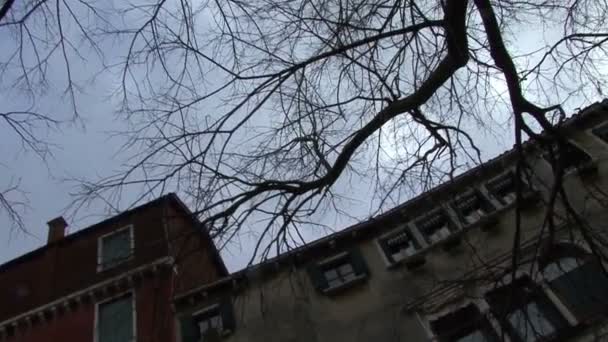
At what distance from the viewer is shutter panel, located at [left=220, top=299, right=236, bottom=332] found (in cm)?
1327

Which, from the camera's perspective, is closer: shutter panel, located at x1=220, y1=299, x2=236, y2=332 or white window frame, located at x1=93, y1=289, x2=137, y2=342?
shutter panel, located at x1=220, y1=299, x2=236, y2=332

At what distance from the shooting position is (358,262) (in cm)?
1361

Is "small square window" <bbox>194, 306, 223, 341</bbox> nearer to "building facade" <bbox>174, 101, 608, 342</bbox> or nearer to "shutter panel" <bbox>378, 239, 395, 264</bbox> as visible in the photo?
"building facade" <bbox>174, 101, 608, 342</bbox>

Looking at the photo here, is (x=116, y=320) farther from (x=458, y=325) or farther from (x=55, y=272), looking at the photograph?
(x=458, y=325)

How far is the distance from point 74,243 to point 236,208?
14.3 m

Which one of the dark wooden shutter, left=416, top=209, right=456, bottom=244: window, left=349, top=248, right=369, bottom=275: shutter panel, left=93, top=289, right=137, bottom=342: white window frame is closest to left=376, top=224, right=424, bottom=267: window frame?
left=416, top=209, right=456, bottom=244: window

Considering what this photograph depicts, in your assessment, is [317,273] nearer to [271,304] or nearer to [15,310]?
[271,304]

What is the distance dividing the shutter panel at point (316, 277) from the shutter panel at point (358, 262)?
0.87 m

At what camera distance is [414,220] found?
13.5 metres

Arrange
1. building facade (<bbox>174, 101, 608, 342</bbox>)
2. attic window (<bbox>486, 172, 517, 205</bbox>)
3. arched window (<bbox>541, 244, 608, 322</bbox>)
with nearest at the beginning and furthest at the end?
arched window (<bbox>541, 244, 608, 322</bbox>), building facade (<bbox>174, 101, 608, 342</bbox>), attic window (<bbox>486, 172, 517, 205</bbox>)

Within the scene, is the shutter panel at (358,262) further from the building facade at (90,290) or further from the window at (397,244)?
the building facade at (90,290)

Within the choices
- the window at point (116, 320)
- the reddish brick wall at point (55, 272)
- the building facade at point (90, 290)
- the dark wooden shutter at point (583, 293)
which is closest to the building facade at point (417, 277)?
the dark wooden shutter at point (583, 293)

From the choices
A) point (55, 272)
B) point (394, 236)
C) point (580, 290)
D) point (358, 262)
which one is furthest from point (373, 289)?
point (55, 272)

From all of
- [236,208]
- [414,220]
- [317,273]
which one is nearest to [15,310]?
[317,273]
